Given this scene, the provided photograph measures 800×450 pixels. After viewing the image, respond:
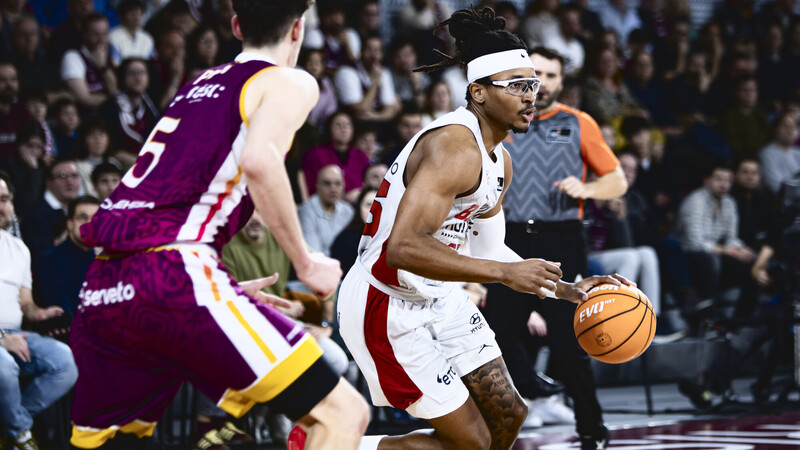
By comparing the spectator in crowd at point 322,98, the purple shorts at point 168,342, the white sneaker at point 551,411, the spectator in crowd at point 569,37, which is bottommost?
the white sneaker at point 551,411

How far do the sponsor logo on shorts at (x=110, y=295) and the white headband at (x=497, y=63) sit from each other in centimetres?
183

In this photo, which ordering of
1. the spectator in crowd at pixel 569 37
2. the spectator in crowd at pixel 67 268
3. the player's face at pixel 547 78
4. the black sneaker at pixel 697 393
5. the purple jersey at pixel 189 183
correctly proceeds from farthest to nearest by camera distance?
the spectator in crowd at pixel 569 37 → the black sneaker at pixel 697 393 → the spectator in crowd at pixel 67 268 → the player's face at pixel 547 78 → the purple jersey at pixel 189 183

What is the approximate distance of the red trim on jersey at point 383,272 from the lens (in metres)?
3.88

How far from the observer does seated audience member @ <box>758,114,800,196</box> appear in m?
10.9

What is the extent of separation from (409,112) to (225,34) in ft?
6.41

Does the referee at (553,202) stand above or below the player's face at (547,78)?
below

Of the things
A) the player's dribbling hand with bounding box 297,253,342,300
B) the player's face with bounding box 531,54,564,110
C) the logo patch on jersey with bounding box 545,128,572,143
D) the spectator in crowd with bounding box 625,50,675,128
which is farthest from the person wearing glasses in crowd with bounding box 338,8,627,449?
the spectator in crowd with bounding box 625,50,675,128

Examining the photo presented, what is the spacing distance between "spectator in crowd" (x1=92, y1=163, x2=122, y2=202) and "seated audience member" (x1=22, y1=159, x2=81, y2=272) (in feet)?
0.62

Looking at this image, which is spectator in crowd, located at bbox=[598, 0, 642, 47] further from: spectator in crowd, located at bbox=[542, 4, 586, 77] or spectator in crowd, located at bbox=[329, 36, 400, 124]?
spectator in crowd, located at bbox=[329, 36, 400, 124]

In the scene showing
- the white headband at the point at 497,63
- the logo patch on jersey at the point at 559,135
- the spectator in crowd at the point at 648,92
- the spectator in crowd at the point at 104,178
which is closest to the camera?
the white headband at the point at 497,63

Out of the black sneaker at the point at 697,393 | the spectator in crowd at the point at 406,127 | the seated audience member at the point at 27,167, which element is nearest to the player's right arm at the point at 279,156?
the seated audience member at the point at 27,167

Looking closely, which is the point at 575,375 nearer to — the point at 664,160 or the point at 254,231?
the point at 254,231

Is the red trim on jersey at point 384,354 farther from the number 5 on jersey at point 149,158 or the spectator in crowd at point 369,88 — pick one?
the spectator in crowd at point 369,88

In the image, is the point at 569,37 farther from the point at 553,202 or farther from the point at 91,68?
the point at 553,202
